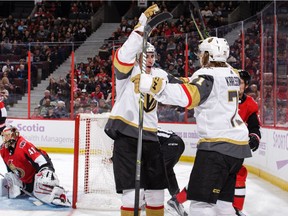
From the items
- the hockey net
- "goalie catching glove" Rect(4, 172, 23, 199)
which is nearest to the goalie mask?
"goalie catching glove" Rect(4, 172, 23, 199)

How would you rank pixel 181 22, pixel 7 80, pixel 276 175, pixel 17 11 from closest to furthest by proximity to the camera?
1. pixel 276 175
2. pixel 7 80
3. pixel 181 22
4. pixel 17 11

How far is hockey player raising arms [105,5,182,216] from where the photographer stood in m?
2.75

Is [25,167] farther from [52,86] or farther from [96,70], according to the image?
[96,70]

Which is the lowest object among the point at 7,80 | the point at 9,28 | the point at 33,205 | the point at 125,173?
the point at 33,205

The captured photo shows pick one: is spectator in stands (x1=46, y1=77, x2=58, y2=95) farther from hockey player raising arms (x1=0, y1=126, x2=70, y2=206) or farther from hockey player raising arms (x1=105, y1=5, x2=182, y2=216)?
hockey player raising arms (x1=105, y1=5, x2=182, y2=216)

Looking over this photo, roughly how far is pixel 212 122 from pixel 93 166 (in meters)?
2.16

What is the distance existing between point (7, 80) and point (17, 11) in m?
7.98

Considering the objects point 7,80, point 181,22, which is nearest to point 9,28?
point 181,22

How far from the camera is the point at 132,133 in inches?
112

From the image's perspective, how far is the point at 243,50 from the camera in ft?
22.9

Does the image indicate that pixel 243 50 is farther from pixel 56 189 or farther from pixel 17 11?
pixel 17 11

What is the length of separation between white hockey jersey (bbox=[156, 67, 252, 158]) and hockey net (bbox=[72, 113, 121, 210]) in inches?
74.9

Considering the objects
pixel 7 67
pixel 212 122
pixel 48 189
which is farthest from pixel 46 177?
pixel 7 67

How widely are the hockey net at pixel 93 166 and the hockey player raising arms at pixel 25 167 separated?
0.73 ft
